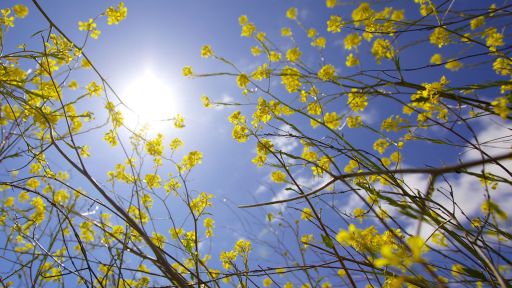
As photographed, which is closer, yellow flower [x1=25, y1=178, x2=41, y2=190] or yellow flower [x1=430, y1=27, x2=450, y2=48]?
yellow flower [x1=430, y1=27, x2=450, y2=48]

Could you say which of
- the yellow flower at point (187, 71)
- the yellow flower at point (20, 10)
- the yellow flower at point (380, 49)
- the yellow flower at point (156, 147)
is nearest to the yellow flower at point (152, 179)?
the yellow flower at point (156, 147)

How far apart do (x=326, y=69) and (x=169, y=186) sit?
1.90 m

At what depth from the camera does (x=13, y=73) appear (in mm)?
2250

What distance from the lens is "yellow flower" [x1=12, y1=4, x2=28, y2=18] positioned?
281cm

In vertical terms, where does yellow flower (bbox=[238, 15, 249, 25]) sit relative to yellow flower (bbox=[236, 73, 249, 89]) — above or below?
above

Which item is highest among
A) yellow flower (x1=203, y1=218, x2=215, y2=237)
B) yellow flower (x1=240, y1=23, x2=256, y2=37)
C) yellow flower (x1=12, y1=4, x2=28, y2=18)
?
yellow flower (x1=240, y1=23, x2=256, y2=37)

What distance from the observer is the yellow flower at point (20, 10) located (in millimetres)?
2808

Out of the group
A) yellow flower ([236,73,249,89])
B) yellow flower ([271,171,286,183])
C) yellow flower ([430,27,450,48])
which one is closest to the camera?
yellow flower ([430,27,450,48])

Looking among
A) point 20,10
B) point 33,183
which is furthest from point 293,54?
point 33,183

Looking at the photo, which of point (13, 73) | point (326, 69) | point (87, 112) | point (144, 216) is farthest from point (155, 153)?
point (326, 69)

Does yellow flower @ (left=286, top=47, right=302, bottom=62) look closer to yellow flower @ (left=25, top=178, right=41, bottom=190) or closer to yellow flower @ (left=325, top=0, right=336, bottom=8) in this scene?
yellow flower @ (left=325, top=0, right=336, bottom=8)

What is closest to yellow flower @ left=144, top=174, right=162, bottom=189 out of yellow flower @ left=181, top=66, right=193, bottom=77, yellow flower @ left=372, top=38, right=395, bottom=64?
yellow flower @ left=181, top=66, right=193, bottom=77

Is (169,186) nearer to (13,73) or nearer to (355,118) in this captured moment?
(13,73)

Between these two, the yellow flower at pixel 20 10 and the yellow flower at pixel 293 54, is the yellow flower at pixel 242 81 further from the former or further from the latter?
→ the yellow flower at pixel 20 10
